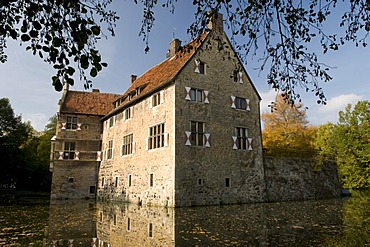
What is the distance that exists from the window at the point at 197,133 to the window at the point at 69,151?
49.6ft

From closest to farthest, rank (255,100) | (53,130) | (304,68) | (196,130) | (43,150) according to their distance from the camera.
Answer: (304,68), (196,130), (255,100), (43,150), (53,130)

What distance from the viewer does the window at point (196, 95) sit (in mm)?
19359

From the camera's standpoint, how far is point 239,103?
2181cm

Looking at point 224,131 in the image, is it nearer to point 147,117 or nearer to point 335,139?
point 147,117

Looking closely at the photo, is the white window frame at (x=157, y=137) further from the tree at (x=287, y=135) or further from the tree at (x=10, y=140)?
the tree at (x=10, y=140)

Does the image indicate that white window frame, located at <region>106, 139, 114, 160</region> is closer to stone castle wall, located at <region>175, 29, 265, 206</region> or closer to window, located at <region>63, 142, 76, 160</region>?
window, located at <region>63, 142, 76, 160</region>

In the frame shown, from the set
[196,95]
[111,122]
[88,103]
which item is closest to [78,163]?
[111,122]

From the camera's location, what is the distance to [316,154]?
25.8 metres

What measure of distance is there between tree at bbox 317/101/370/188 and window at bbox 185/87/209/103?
2179 cm

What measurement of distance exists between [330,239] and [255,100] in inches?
655

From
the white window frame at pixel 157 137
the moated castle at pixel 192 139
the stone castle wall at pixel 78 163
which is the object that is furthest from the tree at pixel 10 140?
the white window frame at pixel 157 137

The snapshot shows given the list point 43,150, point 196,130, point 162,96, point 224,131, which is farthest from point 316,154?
point 43,150

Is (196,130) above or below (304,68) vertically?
above

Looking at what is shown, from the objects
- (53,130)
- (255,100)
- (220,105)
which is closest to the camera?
(220,105)
